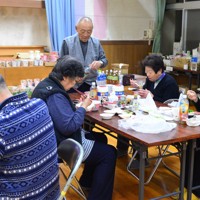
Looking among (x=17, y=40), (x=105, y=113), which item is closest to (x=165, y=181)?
(x=105, y=113)

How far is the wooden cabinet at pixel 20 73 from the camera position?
437cm

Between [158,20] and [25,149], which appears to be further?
[158,20]

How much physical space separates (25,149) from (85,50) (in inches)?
96.0

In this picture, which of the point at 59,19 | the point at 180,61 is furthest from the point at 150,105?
the point at 180,61

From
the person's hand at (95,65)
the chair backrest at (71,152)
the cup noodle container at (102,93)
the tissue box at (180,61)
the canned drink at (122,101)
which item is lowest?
the chair backrest at (71,152)

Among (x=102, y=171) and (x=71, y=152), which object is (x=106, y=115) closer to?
(x=102, y=171)

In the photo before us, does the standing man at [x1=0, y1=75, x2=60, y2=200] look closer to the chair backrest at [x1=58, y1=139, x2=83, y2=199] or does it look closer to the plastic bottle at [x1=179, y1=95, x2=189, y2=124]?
the chair backrest at [x1=58, y1=139, x2=83, y2=199]

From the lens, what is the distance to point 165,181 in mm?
2930

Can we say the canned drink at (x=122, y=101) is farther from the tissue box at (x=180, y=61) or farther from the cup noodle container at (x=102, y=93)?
the tissue box at (x=180, y=61)

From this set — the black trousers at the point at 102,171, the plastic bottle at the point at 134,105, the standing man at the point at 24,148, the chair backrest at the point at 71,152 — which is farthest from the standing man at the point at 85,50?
the standing man at the point at 24,148

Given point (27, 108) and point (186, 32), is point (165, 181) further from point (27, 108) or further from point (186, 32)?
point (186, 32)

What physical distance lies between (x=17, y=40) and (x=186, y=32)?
335cm

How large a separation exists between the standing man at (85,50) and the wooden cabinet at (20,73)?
1072 mm

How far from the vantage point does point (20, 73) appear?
14.6 feet
